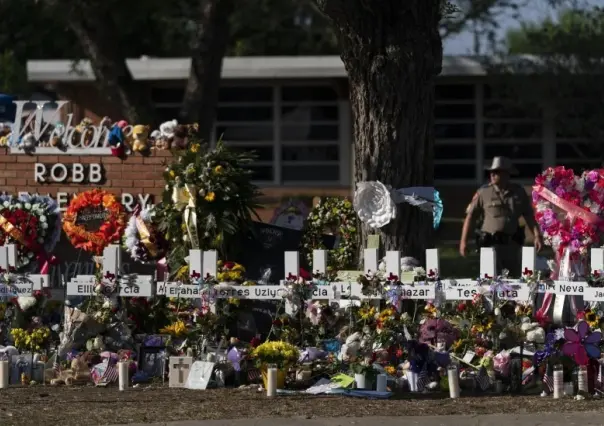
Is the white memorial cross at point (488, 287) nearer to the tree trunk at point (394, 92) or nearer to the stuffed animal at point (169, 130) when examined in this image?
the tree trunk at point (394, 92)

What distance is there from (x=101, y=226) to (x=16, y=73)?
49.0ft

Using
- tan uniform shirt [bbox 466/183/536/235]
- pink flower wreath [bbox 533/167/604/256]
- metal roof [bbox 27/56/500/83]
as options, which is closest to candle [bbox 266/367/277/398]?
pink flower wreath [bbox 533/167/604/256]

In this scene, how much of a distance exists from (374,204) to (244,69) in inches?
454

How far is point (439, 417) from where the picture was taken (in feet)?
27.7

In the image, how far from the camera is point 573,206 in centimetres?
1103

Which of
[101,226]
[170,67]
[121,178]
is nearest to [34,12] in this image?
[170,67]

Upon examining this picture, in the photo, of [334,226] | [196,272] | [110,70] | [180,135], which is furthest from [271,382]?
[110,70]

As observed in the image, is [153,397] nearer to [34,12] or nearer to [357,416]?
[357,416]

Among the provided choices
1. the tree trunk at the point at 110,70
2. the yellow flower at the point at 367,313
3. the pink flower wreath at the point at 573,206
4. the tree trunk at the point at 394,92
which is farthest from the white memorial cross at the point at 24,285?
the tree trunk at the point at 110,70

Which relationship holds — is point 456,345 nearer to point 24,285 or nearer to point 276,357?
Answer: point 276,357

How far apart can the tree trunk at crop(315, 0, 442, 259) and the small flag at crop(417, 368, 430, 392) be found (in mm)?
1843

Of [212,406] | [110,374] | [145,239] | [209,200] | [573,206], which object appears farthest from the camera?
[145,239]

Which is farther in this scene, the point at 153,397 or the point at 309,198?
the point at 309,198

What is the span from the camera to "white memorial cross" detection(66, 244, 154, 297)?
995cm
